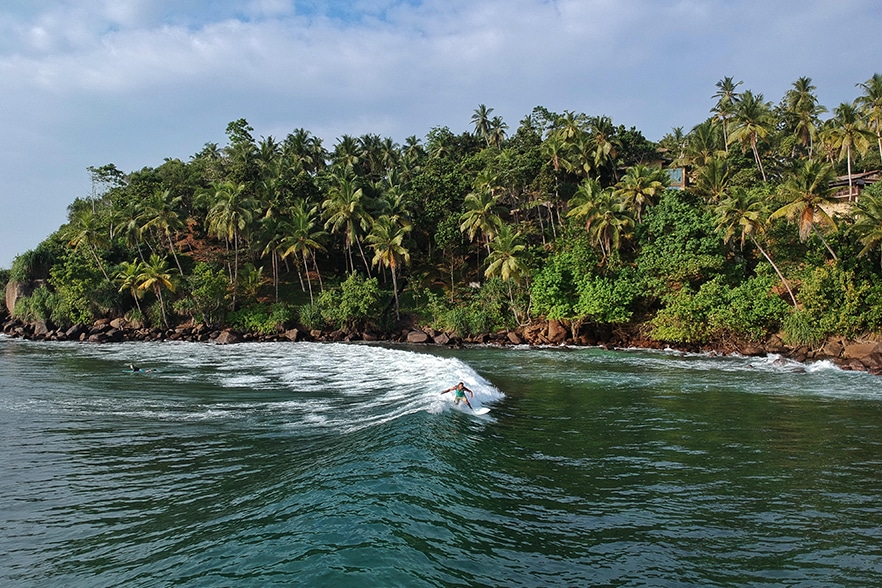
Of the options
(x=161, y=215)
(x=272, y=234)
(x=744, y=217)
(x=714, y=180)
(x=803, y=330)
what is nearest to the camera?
(x=803, y=330)

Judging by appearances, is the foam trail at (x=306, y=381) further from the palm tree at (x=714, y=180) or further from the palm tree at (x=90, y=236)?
the palm tree at (x=714, y=180)

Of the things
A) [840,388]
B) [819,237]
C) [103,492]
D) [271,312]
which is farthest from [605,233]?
[103,492]

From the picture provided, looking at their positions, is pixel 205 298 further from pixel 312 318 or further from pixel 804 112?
pixel 804 112

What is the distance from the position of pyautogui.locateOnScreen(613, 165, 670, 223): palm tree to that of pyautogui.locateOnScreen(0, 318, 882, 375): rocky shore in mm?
10910

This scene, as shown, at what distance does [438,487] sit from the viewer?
9391mm

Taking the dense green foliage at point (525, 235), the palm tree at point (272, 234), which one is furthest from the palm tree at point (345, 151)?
the palm tree at point (272, 234)

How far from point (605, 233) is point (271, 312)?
99.1ft

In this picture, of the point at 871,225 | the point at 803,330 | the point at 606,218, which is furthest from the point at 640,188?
the point at 871,225

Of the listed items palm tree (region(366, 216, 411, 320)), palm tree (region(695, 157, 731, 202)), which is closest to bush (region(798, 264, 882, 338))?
palm tree (region(695, 157, 731, 202))

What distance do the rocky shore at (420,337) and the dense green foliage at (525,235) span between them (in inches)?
35.5

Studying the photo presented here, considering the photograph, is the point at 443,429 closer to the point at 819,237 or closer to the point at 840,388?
the point at 840,388

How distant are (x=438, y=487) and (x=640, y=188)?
40.1 metres

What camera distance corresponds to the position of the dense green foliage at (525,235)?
116ft

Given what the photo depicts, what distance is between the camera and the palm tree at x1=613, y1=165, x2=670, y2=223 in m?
43.9
